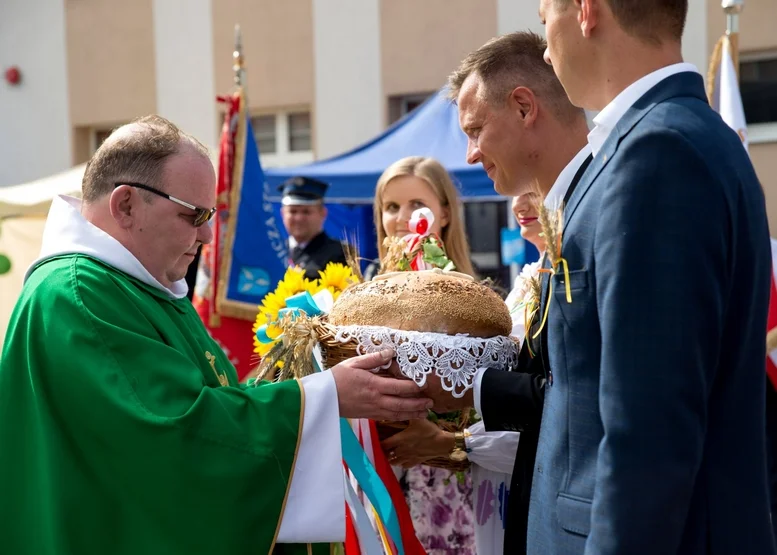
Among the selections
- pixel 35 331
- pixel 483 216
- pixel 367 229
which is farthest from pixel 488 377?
pixel 483 216

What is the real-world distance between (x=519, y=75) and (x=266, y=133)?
9846mm

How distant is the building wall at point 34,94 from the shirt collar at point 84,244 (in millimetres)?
11406

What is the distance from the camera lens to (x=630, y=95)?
1.69 meters

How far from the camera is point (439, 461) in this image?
8.91 feet

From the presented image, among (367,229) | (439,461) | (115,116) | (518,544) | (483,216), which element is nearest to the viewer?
(518,544)

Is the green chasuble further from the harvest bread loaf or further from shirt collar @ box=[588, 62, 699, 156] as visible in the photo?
shirt collar @ box=[588, 62, 699, 156]

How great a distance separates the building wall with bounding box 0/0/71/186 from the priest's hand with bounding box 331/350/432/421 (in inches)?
470

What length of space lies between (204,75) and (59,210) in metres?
9.81

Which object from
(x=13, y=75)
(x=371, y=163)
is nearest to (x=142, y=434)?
(x=371, y=163)

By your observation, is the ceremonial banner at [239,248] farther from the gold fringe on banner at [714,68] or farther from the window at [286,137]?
the window at [286,137]

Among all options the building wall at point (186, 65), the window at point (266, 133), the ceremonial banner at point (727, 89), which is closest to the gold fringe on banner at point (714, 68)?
the ceremonial banner at point (727, 89)

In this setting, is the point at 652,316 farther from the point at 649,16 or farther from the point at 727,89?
the point at 727,89

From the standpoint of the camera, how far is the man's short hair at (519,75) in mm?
2404

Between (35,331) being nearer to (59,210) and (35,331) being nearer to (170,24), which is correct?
(59,210)
